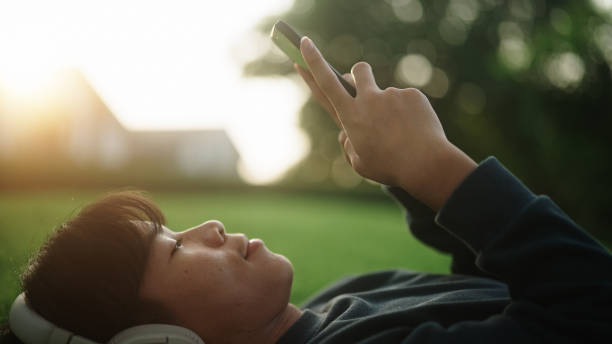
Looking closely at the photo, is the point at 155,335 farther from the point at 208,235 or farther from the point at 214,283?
the point at 208,235

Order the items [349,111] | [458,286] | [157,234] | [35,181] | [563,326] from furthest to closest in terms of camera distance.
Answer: [35,181] → [458,286] → [157,234] → [349,111] → [563,326]

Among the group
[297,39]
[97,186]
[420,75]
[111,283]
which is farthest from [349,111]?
[420,75]

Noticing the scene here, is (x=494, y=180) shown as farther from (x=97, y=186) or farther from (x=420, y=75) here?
(x=420, y=75)

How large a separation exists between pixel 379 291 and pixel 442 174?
542 mm

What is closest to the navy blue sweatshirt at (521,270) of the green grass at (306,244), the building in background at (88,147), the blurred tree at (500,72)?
the green grass at (306,244)

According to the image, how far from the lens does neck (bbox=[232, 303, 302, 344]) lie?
41.0 inches

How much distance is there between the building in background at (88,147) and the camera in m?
9.48

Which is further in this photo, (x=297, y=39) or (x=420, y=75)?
(x=420, y=75)

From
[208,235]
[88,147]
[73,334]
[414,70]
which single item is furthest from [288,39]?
[88,147]

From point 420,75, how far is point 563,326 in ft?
49.9

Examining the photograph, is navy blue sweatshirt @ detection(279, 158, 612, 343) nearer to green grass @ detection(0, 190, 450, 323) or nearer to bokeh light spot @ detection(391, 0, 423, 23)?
green grass @ detection(0, 190, 450, 323)

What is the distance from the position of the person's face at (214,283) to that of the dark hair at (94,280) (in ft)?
0.10

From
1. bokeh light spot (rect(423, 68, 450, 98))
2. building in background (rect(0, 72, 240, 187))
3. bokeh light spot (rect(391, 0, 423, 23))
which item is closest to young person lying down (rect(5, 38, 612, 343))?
building in background (rect(0, 72, 240, 187))

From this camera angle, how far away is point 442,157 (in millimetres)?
824
